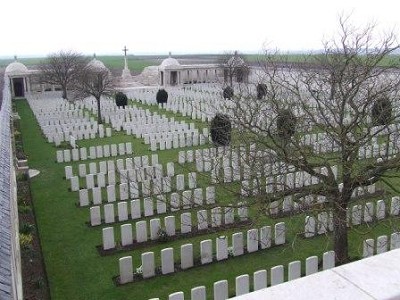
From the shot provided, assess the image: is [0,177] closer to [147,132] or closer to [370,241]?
[370,241]

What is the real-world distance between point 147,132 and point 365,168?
13.9 metres

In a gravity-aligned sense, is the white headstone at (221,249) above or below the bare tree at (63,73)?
below

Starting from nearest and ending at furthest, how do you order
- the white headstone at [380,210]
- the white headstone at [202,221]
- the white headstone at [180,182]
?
the white headstone at [202,221] < the white headstone at [380,210] < the white headstone at [180,182]

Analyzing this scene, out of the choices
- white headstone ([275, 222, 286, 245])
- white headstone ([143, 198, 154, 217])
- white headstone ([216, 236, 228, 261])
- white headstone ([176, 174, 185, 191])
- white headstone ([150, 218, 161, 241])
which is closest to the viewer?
white headstone ([216, 236, 228, 261])

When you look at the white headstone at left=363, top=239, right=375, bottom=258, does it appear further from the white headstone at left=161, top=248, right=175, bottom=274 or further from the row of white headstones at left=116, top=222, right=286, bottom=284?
the white headstone at left=161, top=248, right=175, bottom=274

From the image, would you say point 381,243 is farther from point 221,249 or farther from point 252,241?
point 221,249

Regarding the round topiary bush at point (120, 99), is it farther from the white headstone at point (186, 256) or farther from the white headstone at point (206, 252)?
the white headstone at point (186, 256)

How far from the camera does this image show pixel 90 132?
2027 centimetres

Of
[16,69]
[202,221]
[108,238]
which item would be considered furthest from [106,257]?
[16,69]

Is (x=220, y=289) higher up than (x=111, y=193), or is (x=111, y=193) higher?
(x=220, y=289)

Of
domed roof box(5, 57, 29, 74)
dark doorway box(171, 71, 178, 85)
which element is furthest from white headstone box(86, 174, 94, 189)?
dark doorway box(171, 71, 178, 85)

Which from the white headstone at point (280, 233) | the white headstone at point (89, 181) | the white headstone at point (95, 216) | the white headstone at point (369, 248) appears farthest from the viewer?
the white headstone at point (89, 181)

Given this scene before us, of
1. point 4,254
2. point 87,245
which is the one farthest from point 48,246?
point 4,254

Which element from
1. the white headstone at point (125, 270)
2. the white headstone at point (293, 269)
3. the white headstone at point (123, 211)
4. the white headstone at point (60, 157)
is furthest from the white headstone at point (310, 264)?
the white headstone at point (60, 157)
